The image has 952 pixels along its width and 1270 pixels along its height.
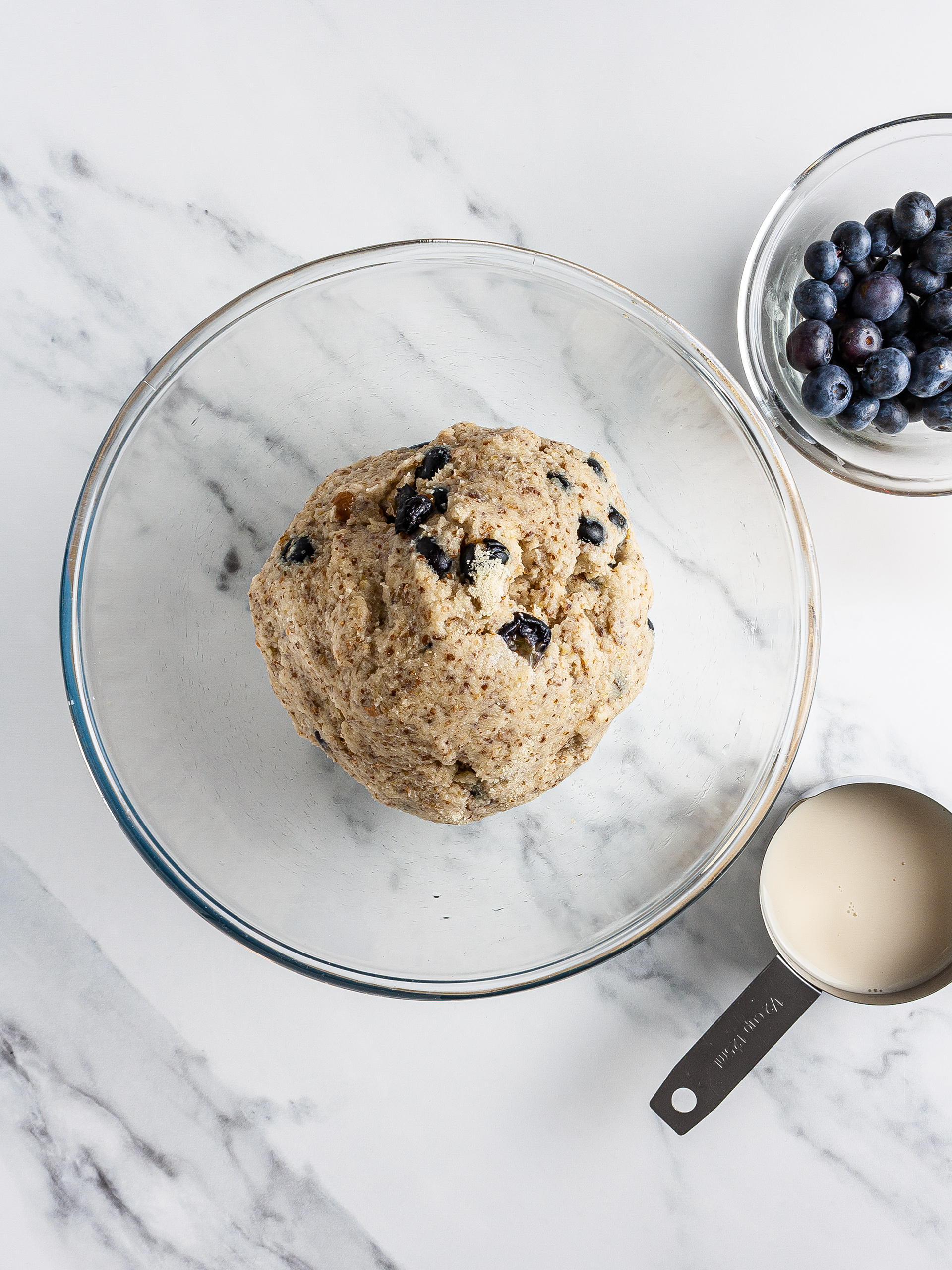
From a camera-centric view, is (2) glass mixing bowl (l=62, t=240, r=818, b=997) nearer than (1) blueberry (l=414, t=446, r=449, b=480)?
No

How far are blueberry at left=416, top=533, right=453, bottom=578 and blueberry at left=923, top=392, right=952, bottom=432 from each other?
3.15 feet

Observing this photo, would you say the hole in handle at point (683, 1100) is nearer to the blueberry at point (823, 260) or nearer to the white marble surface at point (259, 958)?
the white marble surface at point (259, 958)

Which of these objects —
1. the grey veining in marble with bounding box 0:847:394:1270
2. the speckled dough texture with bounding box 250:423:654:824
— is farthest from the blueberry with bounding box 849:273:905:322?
the grey veining in marble with bounding box 0:847:394:1270

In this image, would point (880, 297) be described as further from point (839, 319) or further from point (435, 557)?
point (435, 557)

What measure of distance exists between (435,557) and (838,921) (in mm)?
1129

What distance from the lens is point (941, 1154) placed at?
1.72m

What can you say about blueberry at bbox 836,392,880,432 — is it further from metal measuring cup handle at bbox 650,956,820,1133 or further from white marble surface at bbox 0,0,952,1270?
metal measuring cup handle at bbox 650,956,820,1133

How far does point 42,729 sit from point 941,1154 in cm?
196

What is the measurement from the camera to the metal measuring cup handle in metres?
1.63

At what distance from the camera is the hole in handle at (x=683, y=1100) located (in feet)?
5.46

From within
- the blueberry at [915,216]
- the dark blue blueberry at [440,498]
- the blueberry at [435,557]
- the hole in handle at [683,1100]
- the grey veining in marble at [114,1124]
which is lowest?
the hole in handle at [683,1100]

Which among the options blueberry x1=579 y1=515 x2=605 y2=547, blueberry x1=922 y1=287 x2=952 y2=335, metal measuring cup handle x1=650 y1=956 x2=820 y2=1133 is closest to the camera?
blueberry x1=579 y1=515 x2=605 y2=547

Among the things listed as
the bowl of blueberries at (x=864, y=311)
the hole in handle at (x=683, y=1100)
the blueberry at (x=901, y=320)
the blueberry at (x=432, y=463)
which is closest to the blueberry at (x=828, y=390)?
the bowl of blueberries at (x=864, y=311)

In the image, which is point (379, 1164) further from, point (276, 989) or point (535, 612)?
point (535, 612)
